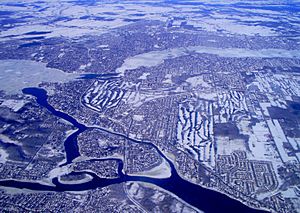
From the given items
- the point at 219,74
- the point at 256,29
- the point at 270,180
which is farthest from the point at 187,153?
the point at 256,29

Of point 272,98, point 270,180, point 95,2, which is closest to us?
point 270,180

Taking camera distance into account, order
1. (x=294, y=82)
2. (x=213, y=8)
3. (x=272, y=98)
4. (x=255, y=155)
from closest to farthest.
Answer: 1. (x=255, y=155)
2. (x=272, y=98)
3. (x=294, y=82)
4. (x=213, y=8)

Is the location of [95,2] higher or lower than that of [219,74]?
lower

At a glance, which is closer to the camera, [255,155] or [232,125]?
[255,155]

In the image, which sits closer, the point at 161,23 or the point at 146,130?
the point at 146,130

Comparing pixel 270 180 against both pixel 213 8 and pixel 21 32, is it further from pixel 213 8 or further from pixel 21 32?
pixel 213 8

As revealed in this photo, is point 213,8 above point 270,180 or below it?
below

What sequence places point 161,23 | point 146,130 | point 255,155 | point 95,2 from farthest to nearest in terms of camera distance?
point 95,2 → point 161,23 → point 146,130 → point 255,155

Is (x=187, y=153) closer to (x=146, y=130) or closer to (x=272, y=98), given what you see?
(x=146, y=130)

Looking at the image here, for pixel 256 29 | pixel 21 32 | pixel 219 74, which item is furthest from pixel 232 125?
pixel 21 32
